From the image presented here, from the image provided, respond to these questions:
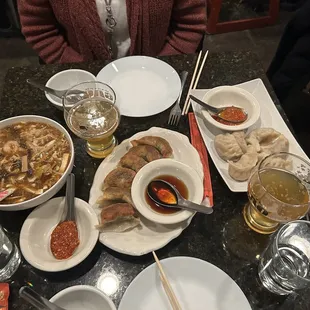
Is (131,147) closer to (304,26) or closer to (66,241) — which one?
(66,241)

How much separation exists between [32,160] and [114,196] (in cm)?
34

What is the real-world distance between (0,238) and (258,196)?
782 millimetres

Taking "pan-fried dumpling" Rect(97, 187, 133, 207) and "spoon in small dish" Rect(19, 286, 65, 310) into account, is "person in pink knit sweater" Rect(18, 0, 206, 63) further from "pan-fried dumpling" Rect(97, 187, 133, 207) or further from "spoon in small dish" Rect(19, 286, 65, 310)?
"spoon in small dish" Rect(19, 286, 65, 310)

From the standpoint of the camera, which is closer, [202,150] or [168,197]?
[168,197]

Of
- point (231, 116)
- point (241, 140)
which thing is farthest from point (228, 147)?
point (231, 116)

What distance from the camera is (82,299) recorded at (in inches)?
38.4

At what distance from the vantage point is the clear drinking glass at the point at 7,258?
42.5 inches

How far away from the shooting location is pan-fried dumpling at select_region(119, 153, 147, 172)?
49.3 inches

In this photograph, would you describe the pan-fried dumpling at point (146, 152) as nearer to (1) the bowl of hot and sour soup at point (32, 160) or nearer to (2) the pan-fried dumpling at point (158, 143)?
(2) the pan-fried dumpling at point (158, 143)

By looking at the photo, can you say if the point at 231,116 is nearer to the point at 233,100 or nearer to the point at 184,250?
the point at 233,100

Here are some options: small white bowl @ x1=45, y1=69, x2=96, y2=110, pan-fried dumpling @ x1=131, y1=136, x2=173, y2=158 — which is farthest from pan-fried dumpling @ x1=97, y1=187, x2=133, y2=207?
small white bowl @ x1=45, y1=69, x2=96, y2=110

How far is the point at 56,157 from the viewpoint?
1.25 m

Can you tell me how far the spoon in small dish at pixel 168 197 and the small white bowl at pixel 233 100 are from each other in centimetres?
34

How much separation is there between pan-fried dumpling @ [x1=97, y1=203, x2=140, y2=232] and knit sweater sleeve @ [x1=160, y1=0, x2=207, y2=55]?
37.6 inches
